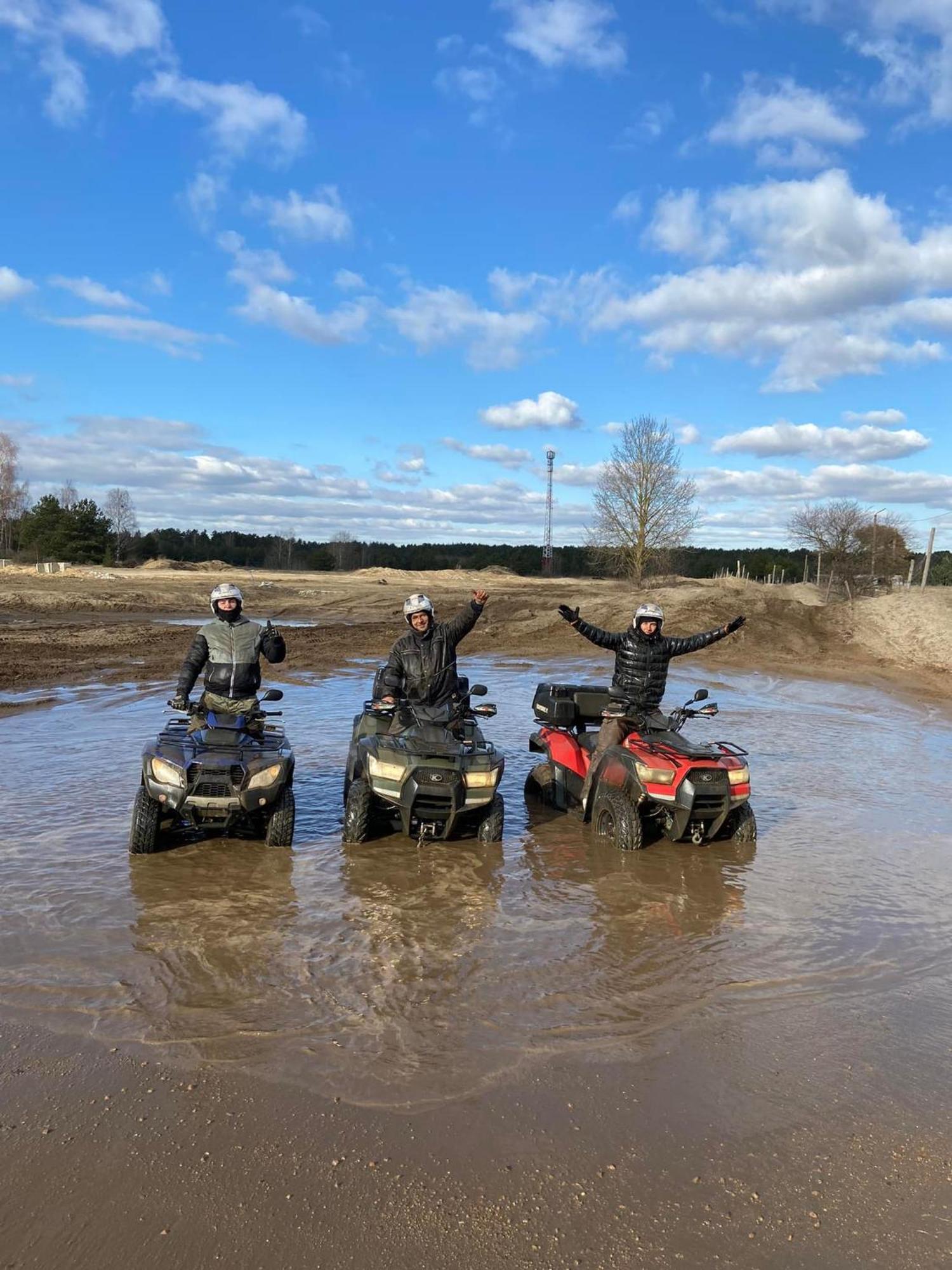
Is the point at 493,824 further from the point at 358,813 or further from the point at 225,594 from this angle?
the point at 225,594

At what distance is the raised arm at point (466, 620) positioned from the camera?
734 centimetres

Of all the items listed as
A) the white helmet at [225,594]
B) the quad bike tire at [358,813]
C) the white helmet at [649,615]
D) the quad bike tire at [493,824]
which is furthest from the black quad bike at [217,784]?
the white helmet at [649,615]

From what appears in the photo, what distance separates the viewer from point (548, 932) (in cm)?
529

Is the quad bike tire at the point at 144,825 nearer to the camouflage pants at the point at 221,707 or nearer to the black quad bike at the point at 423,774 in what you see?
the camouflage pants at the point at 221,707

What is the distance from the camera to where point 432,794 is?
631cm

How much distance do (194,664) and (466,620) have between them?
2226mm

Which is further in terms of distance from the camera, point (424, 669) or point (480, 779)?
point (424, 669)

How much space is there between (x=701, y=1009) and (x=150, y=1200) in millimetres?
2619

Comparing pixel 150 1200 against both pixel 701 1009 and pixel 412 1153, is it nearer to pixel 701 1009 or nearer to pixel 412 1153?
pixel 412 1153

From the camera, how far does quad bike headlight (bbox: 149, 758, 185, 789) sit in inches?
235

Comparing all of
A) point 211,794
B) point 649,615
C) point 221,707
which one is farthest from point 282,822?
point 649,615

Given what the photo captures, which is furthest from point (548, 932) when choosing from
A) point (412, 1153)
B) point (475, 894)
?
point (412, 1153)

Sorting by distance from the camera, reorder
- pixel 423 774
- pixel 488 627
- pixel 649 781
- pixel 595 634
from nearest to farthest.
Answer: pixel 423 774, pixel 649 781, pixel 595 634, pixel 488 627

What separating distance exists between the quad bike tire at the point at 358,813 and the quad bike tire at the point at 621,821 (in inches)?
72.9
